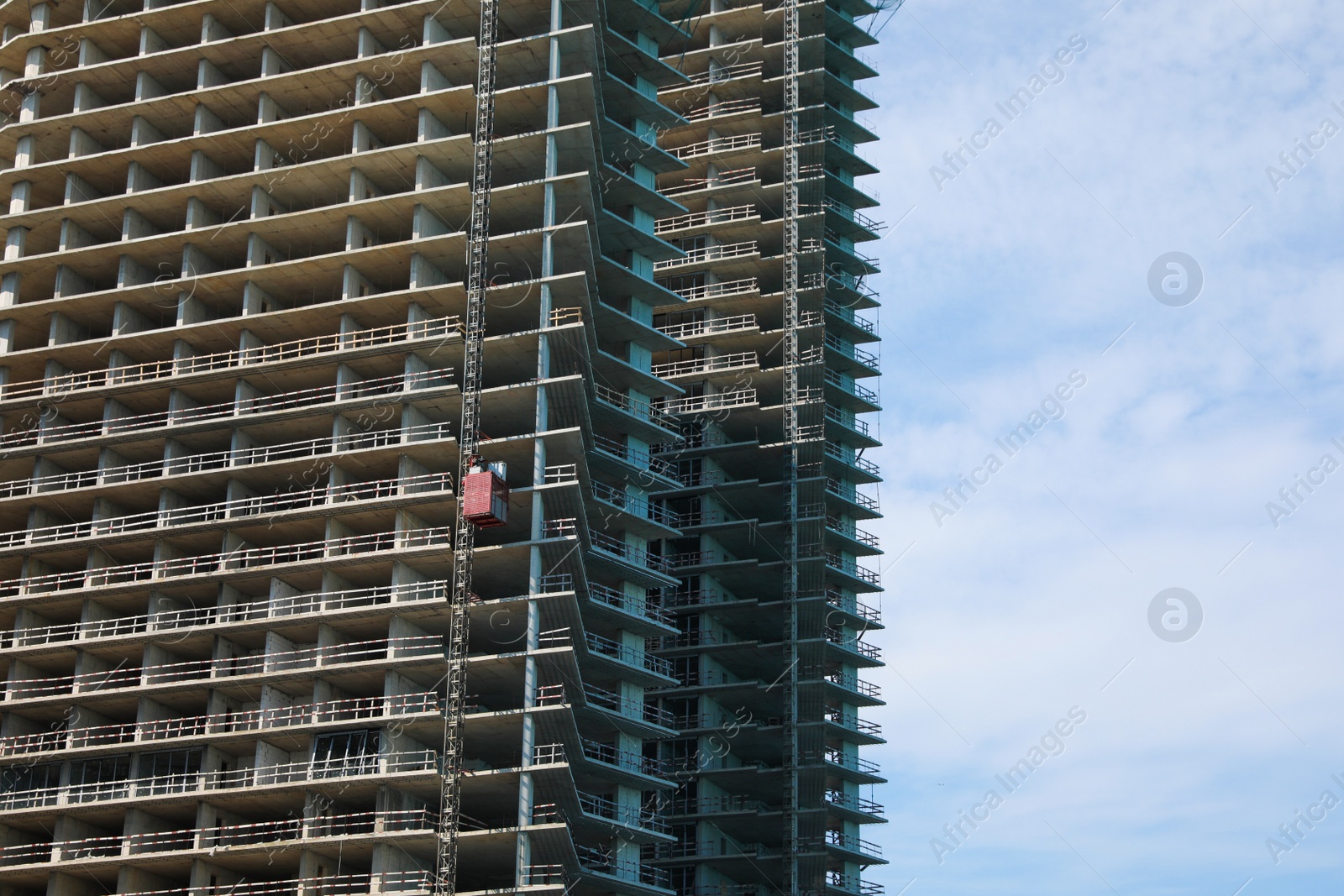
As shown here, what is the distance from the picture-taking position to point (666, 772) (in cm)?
11612

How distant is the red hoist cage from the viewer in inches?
3565

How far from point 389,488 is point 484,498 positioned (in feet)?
32.7

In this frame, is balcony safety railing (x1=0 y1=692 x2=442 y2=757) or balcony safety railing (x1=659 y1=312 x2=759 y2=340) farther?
balcony safety railing (x1=659 y1=312 x2=759 y2=340)

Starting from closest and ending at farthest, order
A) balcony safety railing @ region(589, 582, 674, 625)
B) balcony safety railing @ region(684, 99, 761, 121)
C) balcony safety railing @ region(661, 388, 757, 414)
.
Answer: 1. balcony safety railing @ region(589, 582, 674, 625)
2. balcony safety railing @ region(661, 388, 757, 414)
3. balcony safety railing @ region(684, 99, 761, 121)

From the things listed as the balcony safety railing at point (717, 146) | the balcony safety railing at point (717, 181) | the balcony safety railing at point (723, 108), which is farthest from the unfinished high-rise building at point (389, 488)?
the balcony safety railing at point (723, 108)

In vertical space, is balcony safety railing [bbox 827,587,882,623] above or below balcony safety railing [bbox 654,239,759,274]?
below

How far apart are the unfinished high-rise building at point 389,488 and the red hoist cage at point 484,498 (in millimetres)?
283

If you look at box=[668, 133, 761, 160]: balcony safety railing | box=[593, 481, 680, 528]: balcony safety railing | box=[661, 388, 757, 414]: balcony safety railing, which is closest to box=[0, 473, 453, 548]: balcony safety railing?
box=[593, 481, 680, 528]: balcony safety railing

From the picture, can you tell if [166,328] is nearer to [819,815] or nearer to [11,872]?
[11,872]

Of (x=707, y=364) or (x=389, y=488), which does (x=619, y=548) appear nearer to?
(x=389, y=488)

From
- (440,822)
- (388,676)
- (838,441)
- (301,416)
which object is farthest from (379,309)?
(838,441)

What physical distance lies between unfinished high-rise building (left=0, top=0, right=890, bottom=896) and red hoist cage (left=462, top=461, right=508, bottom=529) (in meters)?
0.28

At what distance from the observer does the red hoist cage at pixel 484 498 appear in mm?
90562

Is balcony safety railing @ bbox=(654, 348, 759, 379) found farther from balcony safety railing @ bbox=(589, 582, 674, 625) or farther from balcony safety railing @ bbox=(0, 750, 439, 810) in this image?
balcony safety railing @ bbox=(0, 750, 439, 810)
